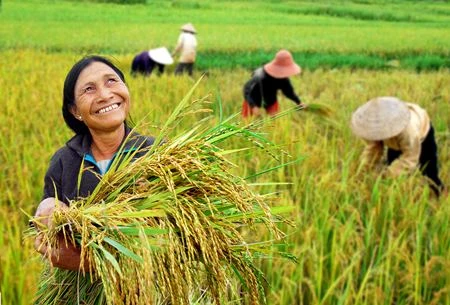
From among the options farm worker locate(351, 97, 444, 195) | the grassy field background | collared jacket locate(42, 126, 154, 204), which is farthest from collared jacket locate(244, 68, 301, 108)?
collared jacket locate(42, 126, 154, 204)

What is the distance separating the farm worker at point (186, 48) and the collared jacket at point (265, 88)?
2.98 m

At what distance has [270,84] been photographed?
4250mm

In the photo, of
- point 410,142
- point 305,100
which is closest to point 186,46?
point 305,100

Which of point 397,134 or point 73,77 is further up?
point 73,77

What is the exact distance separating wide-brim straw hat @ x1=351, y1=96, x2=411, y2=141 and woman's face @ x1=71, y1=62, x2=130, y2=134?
6.64 feet

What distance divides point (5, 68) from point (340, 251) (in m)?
4.71

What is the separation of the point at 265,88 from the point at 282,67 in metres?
0.30

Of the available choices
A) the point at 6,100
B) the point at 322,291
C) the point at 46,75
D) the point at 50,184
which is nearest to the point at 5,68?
the point at 46,75

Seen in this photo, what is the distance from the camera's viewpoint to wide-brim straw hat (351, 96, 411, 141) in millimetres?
2779

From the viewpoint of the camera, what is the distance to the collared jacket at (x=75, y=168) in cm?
104

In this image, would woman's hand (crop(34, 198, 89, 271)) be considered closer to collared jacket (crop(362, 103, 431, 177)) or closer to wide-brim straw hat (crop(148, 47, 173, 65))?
collared jacket (crop(362, 103, 431, 177))

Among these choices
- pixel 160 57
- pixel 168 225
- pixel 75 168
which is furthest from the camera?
pixel 160 57

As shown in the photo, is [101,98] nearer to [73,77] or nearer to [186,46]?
[73,77]

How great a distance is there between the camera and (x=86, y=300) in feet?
3.17
